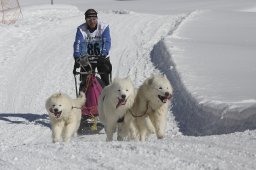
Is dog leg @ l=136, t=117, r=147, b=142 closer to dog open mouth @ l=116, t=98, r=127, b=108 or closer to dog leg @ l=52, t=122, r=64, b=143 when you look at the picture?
dog open mouth @ l=116, t=98, r=127, b=108

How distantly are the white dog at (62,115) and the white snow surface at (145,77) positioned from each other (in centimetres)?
22

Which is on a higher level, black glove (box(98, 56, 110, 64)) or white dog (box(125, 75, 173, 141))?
black glove (box(98, 56, 110, 64))

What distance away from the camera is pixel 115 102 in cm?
655

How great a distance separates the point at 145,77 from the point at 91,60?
303cm

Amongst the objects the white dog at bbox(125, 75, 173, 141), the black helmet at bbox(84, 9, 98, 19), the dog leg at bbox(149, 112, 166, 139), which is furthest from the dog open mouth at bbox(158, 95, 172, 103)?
the black helmet at bbox(84, 9, 98, 19)

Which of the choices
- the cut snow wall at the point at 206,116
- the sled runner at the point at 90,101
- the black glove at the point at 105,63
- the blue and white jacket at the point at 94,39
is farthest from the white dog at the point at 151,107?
the blue and white jacket at the point at 94,39

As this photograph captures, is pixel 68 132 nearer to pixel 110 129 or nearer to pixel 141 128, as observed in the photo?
pixel 110 129

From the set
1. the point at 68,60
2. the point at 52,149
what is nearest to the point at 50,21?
the point at 68,60

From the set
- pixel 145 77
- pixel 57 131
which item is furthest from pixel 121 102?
pixel 145 77

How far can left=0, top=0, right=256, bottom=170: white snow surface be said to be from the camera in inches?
197

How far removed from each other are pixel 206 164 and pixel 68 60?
28.9ft

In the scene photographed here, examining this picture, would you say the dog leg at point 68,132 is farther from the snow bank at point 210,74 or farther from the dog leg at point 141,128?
the snow bank at point 210,74

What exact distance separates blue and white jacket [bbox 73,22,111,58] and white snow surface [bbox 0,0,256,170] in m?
1.33

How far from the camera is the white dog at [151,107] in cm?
636
